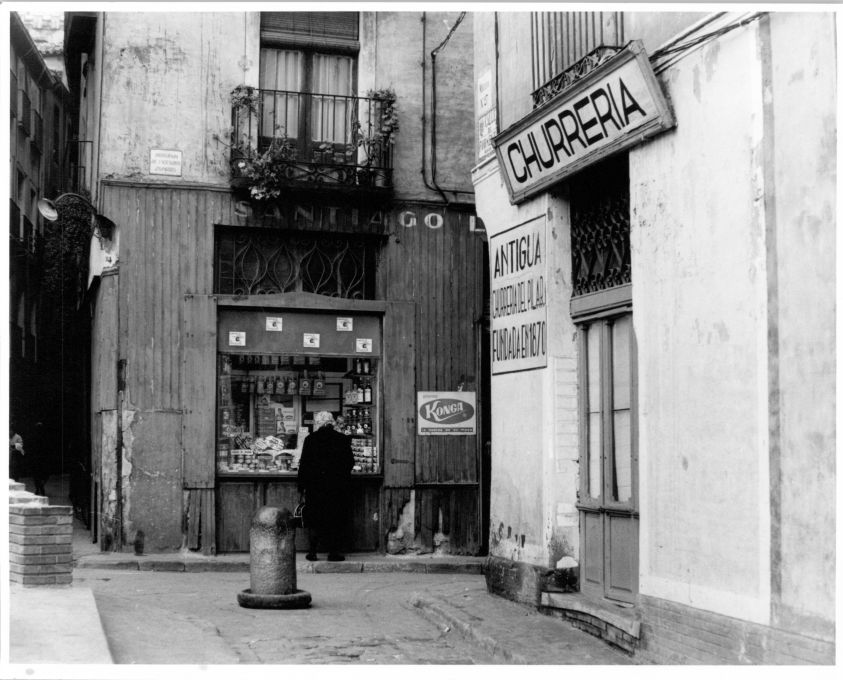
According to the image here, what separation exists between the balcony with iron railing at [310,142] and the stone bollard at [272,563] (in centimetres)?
506

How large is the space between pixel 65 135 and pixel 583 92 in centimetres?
1420

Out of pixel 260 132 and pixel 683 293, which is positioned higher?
pixel 260 132

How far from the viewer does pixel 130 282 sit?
45.2ft

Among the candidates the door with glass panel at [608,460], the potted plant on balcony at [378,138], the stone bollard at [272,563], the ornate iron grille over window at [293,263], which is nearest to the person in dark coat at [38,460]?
the ornate iron grille over window at [293,263]

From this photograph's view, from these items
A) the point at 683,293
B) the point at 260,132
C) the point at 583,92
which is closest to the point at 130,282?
the point at 260,132

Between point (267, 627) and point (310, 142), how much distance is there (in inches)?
280

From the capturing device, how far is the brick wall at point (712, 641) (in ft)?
20.4

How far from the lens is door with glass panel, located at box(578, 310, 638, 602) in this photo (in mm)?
8672

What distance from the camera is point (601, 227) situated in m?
9.26

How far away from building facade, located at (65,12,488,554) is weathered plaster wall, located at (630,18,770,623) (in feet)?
21.9

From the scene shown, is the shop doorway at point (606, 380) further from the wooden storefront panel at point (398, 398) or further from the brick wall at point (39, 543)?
the wooden storefront panel at point (398, 398)

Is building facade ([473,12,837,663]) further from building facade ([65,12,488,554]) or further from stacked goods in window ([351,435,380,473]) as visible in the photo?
stacked goods in window ([351,435,380,473])

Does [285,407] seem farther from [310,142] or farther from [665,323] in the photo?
[665,323]
